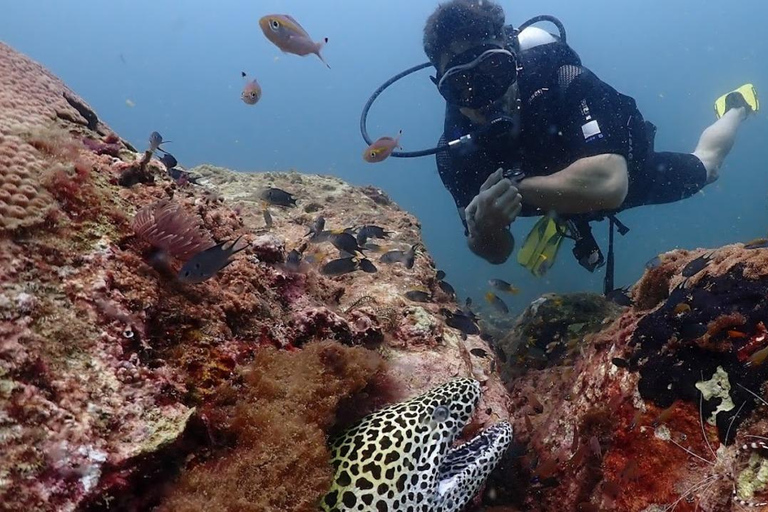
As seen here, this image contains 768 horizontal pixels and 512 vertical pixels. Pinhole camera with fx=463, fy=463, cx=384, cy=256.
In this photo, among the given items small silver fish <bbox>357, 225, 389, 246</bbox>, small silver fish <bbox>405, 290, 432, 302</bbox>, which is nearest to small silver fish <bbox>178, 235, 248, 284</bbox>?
small silver fish <bbox>405, 290, 432, 302</bbox>

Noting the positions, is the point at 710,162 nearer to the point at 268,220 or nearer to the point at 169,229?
the point at 268,220

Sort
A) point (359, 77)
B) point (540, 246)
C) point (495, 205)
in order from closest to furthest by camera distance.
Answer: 1. point (495, 205)
2. point (540, 246)
3. point (359, 77)

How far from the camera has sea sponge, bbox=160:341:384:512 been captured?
1990 millimetres

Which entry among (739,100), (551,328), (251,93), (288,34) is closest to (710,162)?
(739,100)

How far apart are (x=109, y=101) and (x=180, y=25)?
1465 inches

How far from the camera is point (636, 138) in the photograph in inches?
260

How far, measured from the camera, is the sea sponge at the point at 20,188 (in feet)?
6.97

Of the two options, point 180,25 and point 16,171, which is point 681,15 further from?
point 16,171

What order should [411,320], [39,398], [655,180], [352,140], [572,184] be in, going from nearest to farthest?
[39,398], [411,320], [572,184], [655,180], [352,140]

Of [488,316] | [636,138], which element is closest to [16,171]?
[636,138]

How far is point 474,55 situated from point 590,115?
1.69m

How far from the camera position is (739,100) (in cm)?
970

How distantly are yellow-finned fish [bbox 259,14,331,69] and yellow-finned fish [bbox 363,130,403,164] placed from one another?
1.39 m

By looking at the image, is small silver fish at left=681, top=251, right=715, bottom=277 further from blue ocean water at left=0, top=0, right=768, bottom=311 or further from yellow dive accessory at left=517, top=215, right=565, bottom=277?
blue ocean water at left=0, top=0, right=768, bottom=311
